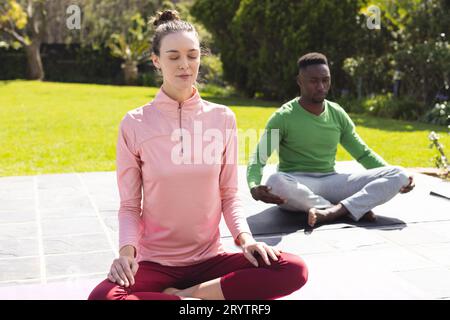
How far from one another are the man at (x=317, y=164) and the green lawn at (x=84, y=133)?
2.90m

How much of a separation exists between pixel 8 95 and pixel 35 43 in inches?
295

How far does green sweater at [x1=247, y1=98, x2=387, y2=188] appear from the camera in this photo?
181 inches

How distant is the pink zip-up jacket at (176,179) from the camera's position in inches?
106

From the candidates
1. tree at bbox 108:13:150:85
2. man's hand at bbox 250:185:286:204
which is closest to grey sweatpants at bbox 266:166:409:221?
man's hand at bbox 250:185:286:204

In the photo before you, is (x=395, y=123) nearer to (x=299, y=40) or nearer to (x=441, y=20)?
(x=441, y=20)

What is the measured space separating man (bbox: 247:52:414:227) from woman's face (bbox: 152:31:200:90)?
1722 millimetres

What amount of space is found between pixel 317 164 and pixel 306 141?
0.78 ft

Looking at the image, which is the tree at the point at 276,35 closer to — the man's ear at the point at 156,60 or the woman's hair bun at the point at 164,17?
the woman's hair bun at the point at 164,17

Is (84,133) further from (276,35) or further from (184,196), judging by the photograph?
(184,196)

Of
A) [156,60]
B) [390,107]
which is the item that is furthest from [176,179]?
[390,107]

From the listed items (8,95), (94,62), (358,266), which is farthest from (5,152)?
(94,62)

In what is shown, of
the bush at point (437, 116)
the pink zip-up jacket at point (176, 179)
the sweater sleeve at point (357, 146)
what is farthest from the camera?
the bush at point (437, 116)

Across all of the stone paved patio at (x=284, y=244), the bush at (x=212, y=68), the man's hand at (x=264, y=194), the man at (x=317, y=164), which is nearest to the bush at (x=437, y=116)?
the stone paved patio at (x=284, y=244)

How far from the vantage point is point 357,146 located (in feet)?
16.1
